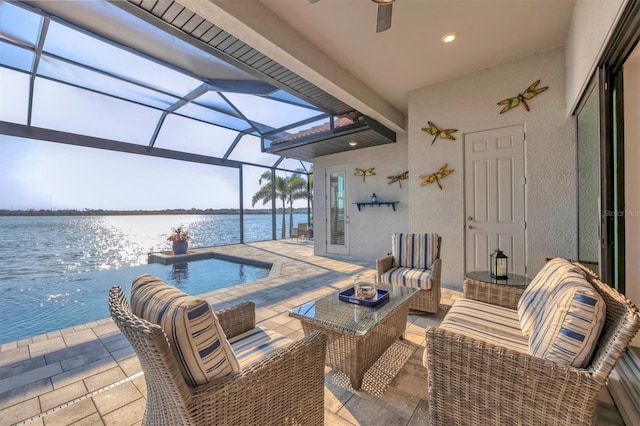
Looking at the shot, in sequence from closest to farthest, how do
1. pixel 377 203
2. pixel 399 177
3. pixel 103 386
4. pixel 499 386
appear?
pixel 499 386
pixel 103 386
pixel 399 177
pixel 377 203

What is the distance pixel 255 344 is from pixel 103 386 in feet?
3.91

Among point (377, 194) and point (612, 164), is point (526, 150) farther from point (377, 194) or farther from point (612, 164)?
point (377, 194)

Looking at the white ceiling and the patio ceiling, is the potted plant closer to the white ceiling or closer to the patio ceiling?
the patio ceiling

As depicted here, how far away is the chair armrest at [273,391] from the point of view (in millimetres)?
909

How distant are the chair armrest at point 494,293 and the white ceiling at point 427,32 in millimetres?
2654

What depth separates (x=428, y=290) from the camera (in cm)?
284

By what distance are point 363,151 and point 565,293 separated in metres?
5.31

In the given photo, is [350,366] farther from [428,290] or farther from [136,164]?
[136,164]

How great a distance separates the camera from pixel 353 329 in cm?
162

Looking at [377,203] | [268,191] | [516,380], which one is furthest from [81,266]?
[268,191]

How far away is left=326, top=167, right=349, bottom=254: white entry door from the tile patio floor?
384 centimetres

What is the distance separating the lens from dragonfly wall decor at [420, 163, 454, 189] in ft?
13.0

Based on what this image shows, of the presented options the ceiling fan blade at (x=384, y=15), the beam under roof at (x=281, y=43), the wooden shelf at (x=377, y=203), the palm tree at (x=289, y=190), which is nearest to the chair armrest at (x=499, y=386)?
the ceiling fan blade at (x=384, y=15)

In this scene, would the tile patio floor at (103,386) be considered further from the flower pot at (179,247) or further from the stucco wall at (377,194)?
the flower pot at (179,247)
